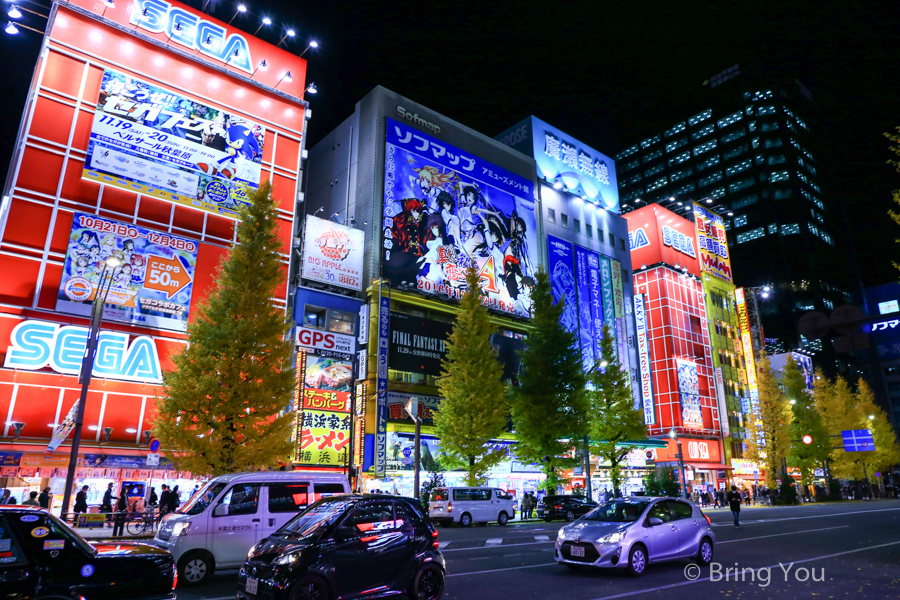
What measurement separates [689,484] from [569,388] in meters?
24.9

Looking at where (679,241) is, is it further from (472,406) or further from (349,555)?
(349,555)

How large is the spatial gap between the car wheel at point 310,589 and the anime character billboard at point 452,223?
27.2 metres

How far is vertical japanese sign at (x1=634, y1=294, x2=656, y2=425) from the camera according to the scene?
5019 centimetres

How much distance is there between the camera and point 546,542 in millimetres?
16094

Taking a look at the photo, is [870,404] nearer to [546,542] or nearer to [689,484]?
[689,484]

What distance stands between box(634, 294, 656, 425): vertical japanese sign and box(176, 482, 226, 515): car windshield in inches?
1768

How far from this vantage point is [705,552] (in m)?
11.9

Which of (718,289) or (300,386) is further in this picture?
(718,289)

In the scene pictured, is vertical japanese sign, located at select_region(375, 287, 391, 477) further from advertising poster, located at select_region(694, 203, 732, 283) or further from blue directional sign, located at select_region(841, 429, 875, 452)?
advertising poster, located at select_region(694, 203, 732, 283)

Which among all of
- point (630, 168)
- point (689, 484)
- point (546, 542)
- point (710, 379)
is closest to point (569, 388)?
point (546, 542)

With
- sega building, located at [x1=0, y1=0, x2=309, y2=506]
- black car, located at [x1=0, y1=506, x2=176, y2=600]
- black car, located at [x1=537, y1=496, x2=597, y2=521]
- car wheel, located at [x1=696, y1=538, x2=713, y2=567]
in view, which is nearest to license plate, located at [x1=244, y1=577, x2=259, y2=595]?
black car, located at [x1=0, y1=506, x2=176, y2=600]

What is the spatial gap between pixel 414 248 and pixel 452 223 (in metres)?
3.98

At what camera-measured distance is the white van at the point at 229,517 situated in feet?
31.9

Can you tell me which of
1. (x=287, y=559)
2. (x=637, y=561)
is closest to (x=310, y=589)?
(x=287, y=559)
